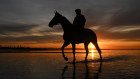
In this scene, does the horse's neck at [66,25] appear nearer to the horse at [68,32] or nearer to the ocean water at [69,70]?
the horse at [68,32]

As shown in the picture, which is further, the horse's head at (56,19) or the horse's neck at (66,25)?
the horse's head at (56,19)

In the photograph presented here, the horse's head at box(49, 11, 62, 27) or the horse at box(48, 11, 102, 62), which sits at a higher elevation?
the horse's head at box(49, 11, 62, 27)

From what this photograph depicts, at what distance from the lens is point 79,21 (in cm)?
1086

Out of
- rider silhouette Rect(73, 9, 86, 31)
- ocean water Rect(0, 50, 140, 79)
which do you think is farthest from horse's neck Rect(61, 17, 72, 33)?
ocean water Rect(0, 50, 140, 79)

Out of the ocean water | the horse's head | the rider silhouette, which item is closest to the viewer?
the ocean water

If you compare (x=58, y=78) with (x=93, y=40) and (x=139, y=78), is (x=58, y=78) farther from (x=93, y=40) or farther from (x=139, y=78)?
(x=93, y=40)

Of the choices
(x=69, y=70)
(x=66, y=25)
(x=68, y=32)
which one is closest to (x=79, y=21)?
(x=66, y=25)

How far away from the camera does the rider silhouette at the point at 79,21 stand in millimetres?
10751

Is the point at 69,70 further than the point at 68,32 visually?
No

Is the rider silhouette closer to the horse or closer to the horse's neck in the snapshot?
the horse

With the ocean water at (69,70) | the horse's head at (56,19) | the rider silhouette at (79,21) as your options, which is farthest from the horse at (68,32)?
the ocean water at (69,70)

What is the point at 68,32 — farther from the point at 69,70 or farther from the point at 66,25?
the point at 69,70

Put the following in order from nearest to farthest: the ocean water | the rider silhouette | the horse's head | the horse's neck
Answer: the ocean water
the horse's neck
the horse's head
the rider silhouette

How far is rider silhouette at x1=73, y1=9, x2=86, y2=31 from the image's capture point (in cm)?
1075
